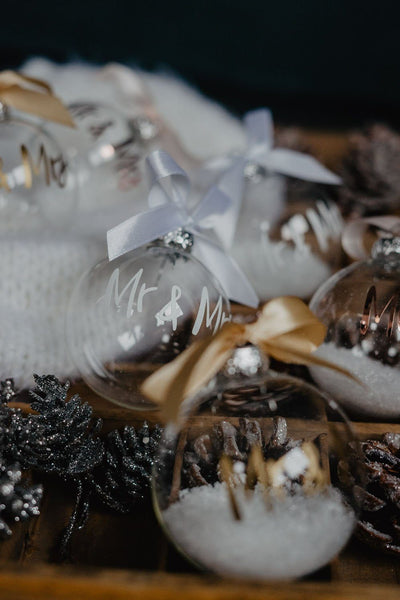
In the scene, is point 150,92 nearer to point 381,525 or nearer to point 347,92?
point 347,92

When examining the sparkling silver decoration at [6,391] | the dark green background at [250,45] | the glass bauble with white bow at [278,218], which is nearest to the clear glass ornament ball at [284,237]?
the glass bauble with white bow at [278,218]

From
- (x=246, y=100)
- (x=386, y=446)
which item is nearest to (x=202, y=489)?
(x=386, y=446)

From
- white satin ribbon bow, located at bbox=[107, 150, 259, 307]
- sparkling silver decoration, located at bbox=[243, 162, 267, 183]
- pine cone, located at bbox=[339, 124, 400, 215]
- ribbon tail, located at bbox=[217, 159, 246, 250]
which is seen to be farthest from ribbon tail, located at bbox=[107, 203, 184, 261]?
pine cone, located at bbox=[339, 124, 400, 215]

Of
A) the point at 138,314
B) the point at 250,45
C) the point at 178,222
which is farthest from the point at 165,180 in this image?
the point at 250,45

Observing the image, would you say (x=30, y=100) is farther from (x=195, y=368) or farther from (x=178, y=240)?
(x=195, y=368)

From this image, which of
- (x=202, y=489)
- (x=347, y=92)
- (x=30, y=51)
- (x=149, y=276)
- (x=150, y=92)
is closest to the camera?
(x=202, y=489)

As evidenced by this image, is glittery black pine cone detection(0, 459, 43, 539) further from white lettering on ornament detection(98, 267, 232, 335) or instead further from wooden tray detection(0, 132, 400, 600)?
white lettering on ornament detection(98, 267, 232, 335)
